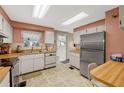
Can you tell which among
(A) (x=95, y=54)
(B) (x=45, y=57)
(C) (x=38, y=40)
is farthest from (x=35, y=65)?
(A) (x=95, y=54)

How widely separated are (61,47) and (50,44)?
1.43 m

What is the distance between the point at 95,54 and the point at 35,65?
2.61 metres

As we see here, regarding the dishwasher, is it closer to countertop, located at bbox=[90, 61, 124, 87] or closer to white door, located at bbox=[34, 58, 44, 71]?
white door, located at bbox=[34, 58, 44, 71]

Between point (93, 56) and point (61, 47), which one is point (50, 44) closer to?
point (61, 47)

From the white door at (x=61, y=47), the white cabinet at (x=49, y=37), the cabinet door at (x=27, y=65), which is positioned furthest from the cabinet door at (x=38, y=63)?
the white door at (x=61, y=47)

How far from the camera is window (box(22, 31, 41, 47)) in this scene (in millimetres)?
4539

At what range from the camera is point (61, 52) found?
6.74 m

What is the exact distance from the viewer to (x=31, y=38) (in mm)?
4770

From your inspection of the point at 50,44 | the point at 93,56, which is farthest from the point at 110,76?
the point at 50,44

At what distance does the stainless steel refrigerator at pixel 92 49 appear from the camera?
8.86ft

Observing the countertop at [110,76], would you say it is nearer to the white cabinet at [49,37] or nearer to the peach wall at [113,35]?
the peach wall at [113,35]

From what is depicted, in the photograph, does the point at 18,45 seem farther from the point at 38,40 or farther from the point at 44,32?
the point at 44,32

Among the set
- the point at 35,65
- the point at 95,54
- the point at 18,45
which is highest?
the point at 18,45
